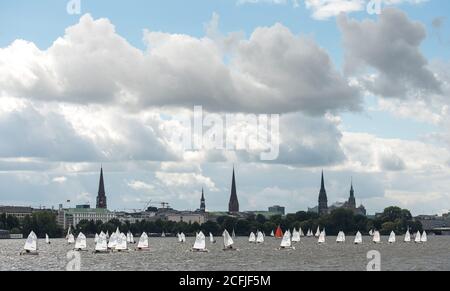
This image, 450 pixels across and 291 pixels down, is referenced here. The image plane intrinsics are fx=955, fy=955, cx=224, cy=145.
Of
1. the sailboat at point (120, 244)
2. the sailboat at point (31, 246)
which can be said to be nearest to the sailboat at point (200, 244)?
the sailboat at point (120, 244)

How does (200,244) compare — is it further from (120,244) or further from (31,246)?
(31,246)

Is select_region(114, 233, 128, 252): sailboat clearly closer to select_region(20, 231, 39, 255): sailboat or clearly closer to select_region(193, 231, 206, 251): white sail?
select_region(193, 231, 206, 251): white sail

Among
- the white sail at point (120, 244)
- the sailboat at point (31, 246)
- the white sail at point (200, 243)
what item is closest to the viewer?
the sailboat at point (31, 246)

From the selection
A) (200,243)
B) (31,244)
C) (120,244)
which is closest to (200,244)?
(200,243)

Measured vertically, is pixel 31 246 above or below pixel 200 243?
below

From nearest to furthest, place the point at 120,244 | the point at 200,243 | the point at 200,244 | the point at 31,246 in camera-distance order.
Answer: the point at 31,246 → the point at 120,244 → the point at 200,244 → the point at 200,243

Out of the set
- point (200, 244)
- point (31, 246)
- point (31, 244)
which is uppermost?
point (31, 244)

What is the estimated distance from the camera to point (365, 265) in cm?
11756

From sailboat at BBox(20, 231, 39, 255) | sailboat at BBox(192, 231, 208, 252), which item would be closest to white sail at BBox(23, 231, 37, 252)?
sailboat at BBox(20, 231, 39, 255)

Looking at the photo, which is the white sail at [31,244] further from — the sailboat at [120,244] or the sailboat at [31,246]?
the sailboat at [120,244]
